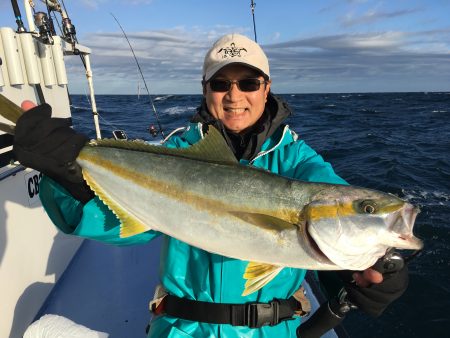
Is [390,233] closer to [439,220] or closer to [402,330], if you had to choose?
[402,330]

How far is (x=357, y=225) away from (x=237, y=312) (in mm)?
1163

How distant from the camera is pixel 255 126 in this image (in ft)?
11.1

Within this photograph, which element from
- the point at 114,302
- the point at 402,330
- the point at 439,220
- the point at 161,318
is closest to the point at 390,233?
the point at 161,318

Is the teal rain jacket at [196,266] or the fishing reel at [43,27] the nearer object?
the teal rain jacket at [196,266]

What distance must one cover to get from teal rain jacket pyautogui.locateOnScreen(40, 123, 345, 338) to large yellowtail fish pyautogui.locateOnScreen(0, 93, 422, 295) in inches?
10.2

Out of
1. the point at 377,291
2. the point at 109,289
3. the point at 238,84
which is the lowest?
the point at 109,289

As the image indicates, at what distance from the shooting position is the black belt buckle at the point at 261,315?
2738mm

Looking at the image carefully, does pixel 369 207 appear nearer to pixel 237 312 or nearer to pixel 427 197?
pixel 237 312

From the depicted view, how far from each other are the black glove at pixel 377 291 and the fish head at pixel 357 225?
45 centimetres

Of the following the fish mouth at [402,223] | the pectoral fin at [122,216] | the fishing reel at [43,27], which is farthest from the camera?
the fishing reel at [43,27]

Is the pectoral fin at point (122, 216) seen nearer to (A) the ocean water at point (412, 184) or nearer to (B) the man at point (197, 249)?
(B) the man at point (197, 249)

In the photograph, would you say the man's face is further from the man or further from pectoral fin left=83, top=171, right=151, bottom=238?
pectoral fin left=83, top=171, right=151, bottom=238

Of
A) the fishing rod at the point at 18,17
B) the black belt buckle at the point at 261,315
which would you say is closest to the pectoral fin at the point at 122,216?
the black belt buckle at the point at 261,315

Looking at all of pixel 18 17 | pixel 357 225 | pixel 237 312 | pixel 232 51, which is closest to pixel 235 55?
pixel 232 51
